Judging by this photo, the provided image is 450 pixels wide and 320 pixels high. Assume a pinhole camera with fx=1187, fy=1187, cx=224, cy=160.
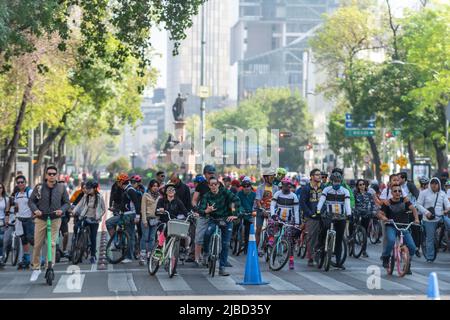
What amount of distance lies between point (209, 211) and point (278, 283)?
1970 millimetres

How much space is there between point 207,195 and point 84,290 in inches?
138

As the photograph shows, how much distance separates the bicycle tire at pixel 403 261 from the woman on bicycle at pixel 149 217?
492 cm

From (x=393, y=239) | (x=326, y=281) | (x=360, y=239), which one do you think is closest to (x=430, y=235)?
(x=360, y=239)

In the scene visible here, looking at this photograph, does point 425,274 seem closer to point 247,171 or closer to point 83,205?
point 83,205

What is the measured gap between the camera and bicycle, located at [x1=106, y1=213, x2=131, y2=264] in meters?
23.7

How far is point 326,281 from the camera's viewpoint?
1970 centimetres

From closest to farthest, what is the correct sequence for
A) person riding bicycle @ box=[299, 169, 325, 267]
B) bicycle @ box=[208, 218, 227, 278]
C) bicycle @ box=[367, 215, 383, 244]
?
bicycle @ box=[208, 218, 227, 278], person riding bicycle @ box=[299, 169, 325, 267], bicycle @ box=[367, 215, 383, 244]

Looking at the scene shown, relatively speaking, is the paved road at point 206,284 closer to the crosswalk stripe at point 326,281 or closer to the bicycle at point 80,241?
the crosswalk stripe at point 326,281

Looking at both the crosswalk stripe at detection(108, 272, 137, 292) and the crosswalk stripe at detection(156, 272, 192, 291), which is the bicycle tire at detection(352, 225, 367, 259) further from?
the crosswalk stripe at detection(108, 272, 137, 292)

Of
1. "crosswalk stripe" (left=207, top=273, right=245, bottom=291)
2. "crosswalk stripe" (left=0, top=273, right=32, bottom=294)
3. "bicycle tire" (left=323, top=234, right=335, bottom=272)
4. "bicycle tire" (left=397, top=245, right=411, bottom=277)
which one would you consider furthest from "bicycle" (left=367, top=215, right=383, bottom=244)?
"crosswalk stripe" (left=0, top=273, right=32, bottom=294)

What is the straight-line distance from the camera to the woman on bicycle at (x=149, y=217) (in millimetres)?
22797

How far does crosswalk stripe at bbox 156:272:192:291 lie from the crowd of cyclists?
609mm

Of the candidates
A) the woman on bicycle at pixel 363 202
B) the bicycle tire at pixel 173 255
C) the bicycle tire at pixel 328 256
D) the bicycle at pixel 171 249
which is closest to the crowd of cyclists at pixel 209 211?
the bicycle tire at pixel 328 256
